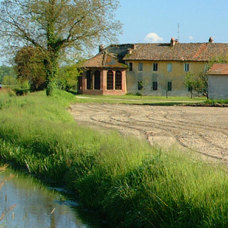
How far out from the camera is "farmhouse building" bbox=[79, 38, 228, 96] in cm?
6912

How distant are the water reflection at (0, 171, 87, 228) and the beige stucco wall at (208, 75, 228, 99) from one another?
35236mm

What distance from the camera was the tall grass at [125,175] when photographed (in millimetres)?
7393

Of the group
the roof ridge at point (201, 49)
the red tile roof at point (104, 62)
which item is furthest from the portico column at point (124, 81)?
the roof ridge at point (201, 49)

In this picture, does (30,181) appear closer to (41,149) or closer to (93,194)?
(41,149)

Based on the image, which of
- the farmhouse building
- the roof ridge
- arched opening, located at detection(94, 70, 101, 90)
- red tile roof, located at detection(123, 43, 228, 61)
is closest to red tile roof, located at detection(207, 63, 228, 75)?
red tile roof, located at detection(123, 43, 228, 61)

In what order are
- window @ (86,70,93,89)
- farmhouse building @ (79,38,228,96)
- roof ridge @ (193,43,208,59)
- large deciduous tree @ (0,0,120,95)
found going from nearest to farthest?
large deciduous tree @ (0,0,120,95)
roof ridge @ (193,43,208,59)
farmhouse building @ (79,38,228,96)
window @ (86,70,93,89)

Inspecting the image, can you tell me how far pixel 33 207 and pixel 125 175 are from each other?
7.58ft

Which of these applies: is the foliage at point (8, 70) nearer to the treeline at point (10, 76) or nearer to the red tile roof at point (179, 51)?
the treeline at point (10, 76)

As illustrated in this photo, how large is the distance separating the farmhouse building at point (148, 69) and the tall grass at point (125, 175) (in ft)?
177

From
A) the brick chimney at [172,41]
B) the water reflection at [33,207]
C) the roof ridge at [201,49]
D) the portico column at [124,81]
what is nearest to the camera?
the water reflection at [33,207]

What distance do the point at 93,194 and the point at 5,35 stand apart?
26634 millimetres

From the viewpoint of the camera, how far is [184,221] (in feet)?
24.2

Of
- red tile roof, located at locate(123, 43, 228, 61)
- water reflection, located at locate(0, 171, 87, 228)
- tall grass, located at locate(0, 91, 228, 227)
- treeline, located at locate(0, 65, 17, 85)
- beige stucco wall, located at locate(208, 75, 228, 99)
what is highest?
red tile roof, located at locate(123, 43, 228, 61)

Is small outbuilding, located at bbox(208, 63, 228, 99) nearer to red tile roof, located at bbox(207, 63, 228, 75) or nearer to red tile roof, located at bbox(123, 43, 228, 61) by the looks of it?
red tile roof, located at bbox(207, 63, 228, 75)
